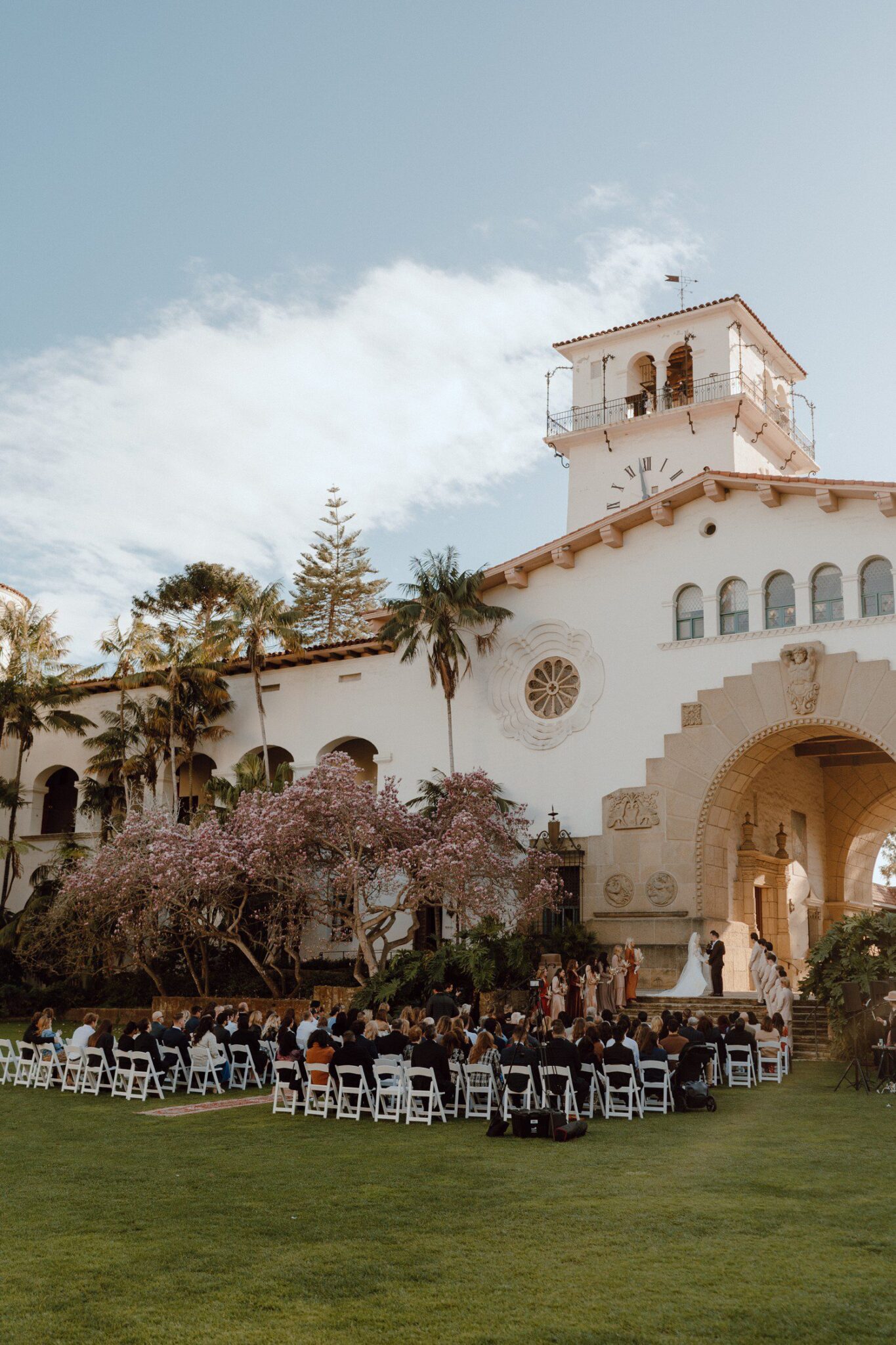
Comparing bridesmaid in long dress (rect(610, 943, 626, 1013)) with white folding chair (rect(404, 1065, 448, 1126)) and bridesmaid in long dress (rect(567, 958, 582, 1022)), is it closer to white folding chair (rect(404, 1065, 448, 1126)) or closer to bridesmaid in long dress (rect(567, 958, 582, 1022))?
bridesmaid in long dress (rect(567, 958, 582, 1022))

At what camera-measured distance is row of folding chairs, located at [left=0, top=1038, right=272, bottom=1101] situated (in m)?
16.1

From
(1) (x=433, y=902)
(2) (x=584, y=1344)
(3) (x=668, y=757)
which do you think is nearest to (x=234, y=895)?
(1) (x=433, y=902)

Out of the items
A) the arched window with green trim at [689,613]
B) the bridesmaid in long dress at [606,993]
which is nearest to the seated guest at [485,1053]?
the bridesmaid in long dress at [606,993]

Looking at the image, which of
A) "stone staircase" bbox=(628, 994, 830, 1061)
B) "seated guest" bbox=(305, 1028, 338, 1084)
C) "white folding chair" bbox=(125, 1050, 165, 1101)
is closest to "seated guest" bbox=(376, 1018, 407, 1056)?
"seated guest" bbox=(305, 1028, 338, 1084)

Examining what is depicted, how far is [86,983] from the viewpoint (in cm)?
3052

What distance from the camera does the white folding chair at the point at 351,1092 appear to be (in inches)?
546

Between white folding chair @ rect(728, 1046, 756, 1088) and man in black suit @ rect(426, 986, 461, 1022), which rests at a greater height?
man in black suit @ rect(426, 986, 461, 1022)

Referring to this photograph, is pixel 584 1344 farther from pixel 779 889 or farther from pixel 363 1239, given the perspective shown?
pixel 779 889

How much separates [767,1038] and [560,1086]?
5992mm

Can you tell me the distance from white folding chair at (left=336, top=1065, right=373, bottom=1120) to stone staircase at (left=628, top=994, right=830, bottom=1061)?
24.5 feet

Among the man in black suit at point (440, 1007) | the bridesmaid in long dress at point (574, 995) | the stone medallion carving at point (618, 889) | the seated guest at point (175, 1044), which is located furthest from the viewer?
the stone medallion carving at point (618, 889)

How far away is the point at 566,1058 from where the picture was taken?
13742 millimetres

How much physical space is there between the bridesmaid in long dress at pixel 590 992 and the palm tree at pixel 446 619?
7507mm

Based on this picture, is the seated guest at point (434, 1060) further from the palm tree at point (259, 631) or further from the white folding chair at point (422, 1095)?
the palm tree at point (259, 631)
